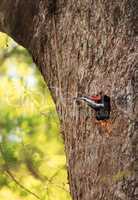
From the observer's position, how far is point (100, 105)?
2.00 meters

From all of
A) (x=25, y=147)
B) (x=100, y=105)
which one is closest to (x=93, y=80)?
(x=100, y=105)

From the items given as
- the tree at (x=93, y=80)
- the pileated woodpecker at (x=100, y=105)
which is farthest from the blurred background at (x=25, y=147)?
the pileated woodpecker at (x=100, y=105)

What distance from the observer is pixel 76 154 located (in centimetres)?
214

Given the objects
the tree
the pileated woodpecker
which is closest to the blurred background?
the tree

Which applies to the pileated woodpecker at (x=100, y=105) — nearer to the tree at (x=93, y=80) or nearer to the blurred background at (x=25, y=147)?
the tree at (x=93, y=80)

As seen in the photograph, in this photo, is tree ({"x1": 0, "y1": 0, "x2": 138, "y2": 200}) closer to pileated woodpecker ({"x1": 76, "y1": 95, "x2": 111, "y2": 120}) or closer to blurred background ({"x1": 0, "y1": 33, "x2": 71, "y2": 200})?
pileated woodpecker ({"x1": 76, "y1": 95, "x2": 111, "y2": 120})

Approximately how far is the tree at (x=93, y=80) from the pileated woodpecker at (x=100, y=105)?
23 millimetres

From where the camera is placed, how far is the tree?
6.39 ft

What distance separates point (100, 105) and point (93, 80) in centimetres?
14

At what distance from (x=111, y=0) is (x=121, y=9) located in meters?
0.06

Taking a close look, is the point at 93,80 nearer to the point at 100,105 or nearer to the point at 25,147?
the point at 100,105

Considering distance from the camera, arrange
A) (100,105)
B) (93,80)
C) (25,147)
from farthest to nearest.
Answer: (25,147), (93,80), (100,105)

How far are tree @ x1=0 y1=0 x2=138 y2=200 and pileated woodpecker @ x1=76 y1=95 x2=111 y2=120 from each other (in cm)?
2

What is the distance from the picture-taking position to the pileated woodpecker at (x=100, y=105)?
200 centimetres
